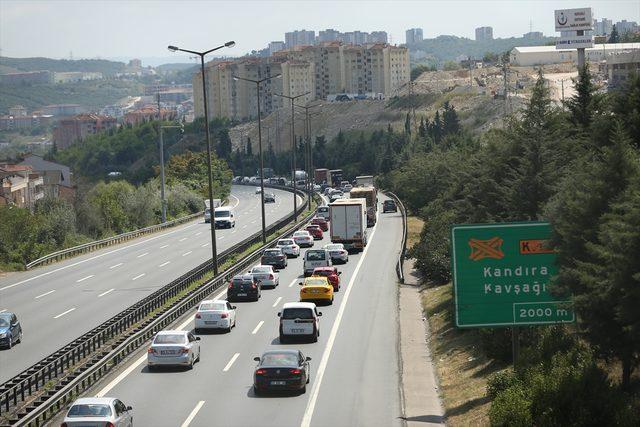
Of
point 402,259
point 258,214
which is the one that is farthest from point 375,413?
point 258,214

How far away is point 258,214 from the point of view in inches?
4432

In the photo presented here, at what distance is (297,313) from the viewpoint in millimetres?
36281

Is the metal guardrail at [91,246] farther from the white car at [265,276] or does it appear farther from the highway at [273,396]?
the highway at [273,396]

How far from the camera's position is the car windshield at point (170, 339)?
31.6 meters

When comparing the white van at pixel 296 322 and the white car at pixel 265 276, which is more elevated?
the white van at pixel 296 322

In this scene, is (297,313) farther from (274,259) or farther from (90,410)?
(274,259)

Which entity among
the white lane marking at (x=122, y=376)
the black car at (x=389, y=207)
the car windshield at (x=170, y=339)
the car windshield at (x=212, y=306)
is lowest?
the black car at (x=389, y=207)

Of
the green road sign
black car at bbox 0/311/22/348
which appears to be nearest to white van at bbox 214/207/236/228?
black car at bbox 0/311/22/348

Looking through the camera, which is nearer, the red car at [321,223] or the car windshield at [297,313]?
the car windshield at [297,313]

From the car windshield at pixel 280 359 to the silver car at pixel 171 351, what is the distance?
421cm

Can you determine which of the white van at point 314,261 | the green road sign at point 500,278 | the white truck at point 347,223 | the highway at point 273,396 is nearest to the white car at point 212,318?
the highway at point 273,396

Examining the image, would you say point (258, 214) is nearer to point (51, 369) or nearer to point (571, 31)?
point (571, 31)

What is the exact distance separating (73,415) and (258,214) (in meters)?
90.7

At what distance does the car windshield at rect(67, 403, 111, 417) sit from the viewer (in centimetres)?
2189
